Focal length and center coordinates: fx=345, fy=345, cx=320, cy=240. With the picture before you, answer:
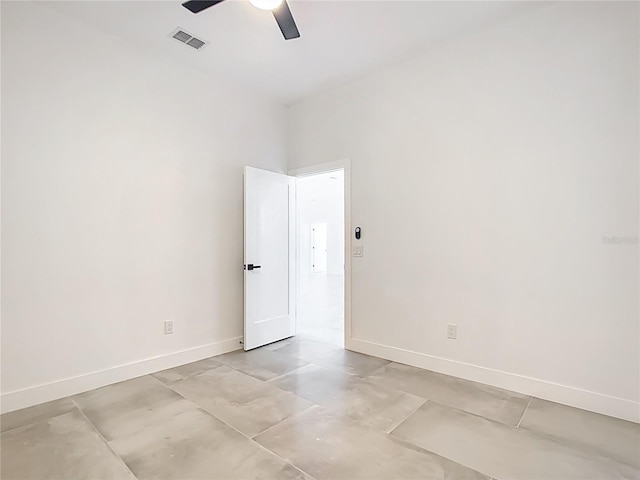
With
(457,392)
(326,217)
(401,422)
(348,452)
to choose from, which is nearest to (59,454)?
(348,452)

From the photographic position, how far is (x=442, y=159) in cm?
318

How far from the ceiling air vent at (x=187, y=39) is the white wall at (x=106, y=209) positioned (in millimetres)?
402

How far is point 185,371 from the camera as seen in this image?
3.23m

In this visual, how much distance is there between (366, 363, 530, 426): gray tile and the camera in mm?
2428

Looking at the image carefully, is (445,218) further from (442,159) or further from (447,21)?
(447,21)

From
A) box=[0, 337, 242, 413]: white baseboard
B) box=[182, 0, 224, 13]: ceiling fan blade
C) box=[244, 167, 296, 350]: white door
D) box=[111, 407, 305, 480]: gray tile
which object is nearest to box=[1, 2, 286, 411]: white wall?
box=[0, 337, 242, 413]: white baseboard

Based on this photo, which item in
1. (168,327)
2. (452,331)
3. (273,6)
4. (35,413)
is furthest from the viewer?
(168,327)

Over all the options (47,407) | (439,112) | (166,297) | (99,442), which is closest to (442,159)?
(439,112)

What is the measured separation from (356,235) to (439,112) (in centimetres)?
147

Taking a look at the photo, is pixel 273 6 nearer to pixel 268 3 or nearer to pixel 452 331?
pixel 268 3

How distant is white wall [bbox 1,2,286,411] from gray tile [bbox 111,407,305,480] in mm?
1089

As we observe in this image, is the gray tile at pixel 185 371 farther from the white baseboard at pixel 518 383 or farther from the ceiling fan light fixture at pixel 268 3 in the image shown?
the ceiling fan light fixture at pixel 268 3

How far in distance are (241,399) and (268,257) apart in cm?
180

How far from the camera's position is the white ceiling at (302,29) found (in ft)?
8.55
